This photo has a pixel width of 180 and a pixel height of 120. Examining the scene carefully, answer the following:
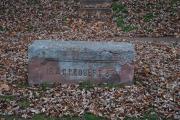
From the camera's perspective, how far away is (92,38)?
15984 millimetres

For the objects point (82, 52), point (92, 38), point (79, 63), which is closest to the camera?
point (82, 52)

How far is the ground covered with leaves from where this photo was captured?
876 cm

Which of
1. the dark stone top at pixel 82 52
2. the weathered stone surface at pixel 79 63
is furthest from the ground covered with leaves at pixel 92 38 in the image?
the dark stone top at pixel 82 52

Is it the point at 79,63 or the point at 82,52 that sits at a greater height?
the point at 82,52

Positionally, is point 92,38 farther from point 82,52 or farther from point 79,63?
point 82,52

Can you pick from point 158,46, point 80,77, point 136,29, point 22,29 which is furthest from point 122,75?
point 22,29

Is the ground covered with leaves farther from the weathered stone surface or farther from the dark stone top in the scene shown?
the dark stone top

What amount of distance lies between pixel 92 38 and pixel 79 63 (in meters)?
6.19

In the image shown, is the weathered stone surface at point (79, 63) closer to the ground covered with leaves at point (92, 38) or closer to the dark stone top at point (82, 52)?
the dark stone top at point (82, 52)

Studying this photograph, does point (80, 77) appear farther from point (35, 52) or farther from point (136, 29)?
point (136, 29)

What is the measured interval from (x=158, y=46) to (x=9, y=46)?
4.87m

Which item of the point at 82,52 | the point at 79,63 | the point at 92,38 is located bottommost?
the point at 92,38

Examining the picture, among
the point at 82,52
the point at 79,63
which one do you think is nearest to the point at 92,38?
the point at 79,63

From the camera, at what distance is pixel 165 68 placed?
37.1 ft
